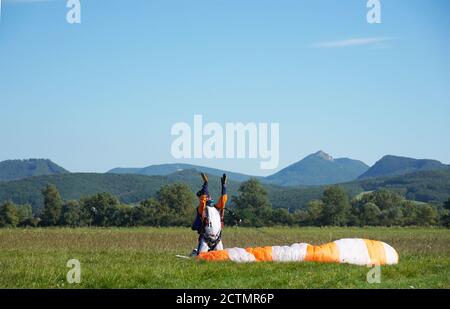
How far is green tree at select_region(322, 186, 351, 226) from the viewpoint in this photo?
58156mm

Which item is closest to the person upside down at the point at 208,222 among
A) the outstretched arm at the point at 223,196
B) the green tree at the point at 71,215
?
the outstretched arm at the point at 223,196

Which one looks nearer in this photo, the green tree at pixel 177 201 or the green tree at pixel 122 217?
the green tree at pixel 122 217

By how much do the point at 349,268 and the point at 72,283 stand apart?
6.23 m

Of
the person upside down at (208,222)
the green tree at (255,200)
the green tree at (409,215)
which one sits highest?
the person upside down at (208,222)

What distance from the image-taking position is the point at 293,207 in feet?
509

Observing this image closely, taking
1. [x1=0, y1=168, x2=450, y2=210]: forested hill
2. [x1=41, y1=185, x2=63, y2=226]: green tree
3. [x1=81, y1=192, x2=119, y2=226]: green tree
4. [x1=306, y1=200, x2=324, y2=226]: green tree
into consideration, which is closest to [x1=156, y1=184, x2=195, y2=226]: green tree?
[x1=81, y1=192, x2=119, y2=226]: green tree

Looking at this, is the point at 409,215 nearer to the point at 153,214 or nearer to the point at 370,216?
the point at 370,216

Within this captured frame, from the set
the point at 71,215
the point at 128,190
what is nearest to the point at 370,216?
the point at 71,215

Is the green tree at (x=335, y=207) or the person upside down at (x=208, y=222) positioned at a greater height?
the person upside down at (x=208, y=222)

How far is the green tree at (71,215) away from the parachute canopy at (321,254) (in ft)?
133

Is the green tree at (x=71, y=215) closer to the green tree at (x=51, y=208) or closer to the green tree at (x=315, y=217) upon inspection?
the green tree at (x=51, y=208)

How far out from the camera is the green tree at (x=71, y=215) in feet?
190

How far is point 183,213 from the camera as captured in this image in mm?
57719
